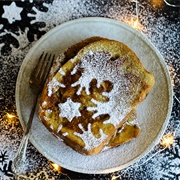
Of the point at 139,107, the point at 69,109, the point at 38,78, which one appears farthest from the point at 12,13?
the point at 139,107

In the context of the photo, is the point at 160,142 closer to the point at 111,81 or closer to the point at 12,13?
the point at 111,81

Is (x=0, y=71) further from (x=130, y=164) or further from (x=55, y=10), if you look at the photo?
(x=130, y=164)

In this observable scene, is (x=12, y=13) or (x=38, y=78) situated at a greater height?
(x=12, y=13)

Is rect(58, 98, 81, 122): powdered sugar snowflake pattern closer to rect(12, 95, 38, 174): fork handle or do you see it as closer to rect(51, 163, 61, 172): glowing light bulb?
rect(12, 95, 38, 174): fork handle

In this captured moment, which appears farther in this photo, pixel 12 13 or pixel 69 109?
pixel 12 13

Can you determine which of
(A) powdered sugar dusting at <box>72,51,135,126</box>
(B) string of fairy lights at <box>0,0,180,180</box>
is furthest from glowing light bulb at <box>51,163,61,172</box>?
(A) powdered sugar dusting at <box>72,51,135,126</box>

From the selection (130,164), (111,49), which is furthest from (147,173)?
(111,49)

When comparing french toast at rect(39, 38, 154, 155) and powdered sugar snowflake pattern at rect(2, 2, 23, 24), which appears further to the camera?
powdered sugar snowflake pattern at rect(2, 2, 23, 24)
